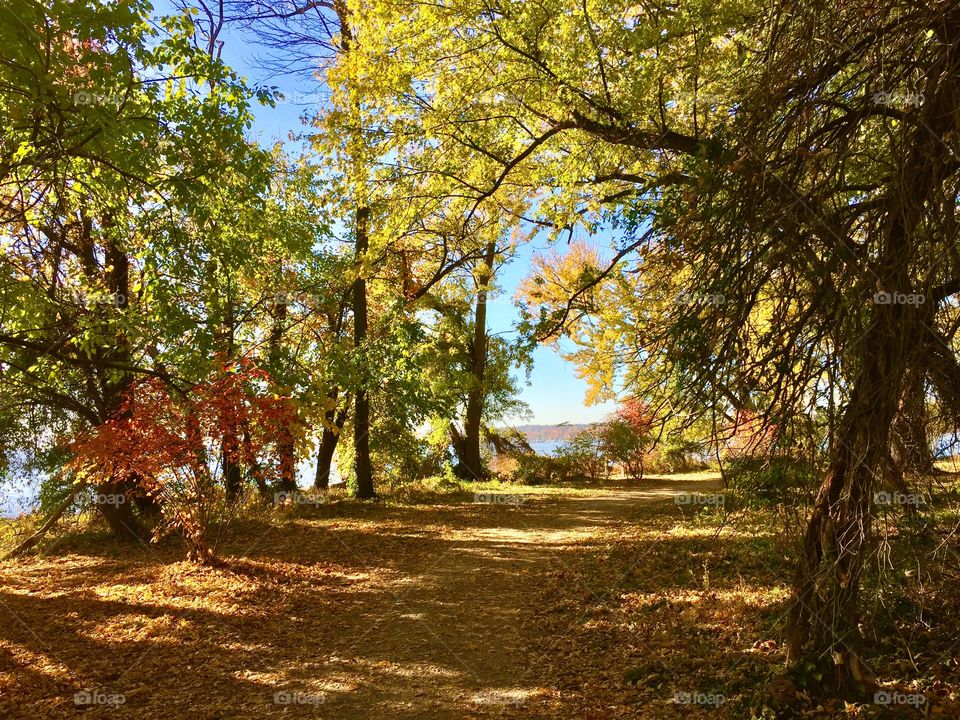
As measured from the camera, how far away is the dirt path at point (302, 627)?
5066mm

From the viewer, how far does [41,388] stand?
9109mm

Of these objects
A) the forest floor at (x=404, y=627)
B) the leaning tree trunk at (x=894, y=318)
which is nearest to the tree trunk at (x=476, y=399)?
the forest floor at (x=404, y=627)

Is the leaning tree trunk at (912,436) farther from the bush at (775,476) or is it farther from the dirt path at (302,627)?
the dirt path at (302,627)

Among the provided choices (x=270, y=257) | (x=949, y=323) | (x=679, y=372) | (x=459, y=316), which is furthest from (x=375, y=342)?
(x=949, y=323)

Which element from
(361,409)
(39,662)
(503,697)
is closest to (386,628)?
(503,697)

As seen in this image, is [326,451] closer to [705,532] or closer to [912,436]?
[705,532]

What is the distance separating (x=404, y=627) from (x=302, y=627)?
1235 millimetres

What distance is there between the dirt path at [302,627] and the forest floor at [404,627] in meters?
0.02

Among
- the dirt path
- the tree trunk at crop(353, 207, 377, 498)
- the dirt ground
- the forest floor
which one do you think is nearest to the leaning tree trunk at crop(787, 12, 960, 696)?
the forest floor

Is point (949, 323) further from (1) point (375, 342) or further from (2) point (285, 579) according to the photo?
(1) point (375, 342)

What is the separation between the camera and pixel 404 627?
6695 millimetres

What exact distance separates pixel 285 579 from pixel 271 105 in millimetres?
6726

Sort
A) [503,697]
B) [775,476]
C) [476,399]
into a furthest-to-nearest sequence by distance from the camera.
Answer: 1. [476,399]
2. [503,697]
3. [775,476]

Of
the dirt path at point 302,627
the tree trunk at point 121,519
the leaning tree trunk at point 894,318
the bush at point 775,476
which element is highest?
the leaning tree trunk at point 894,318
